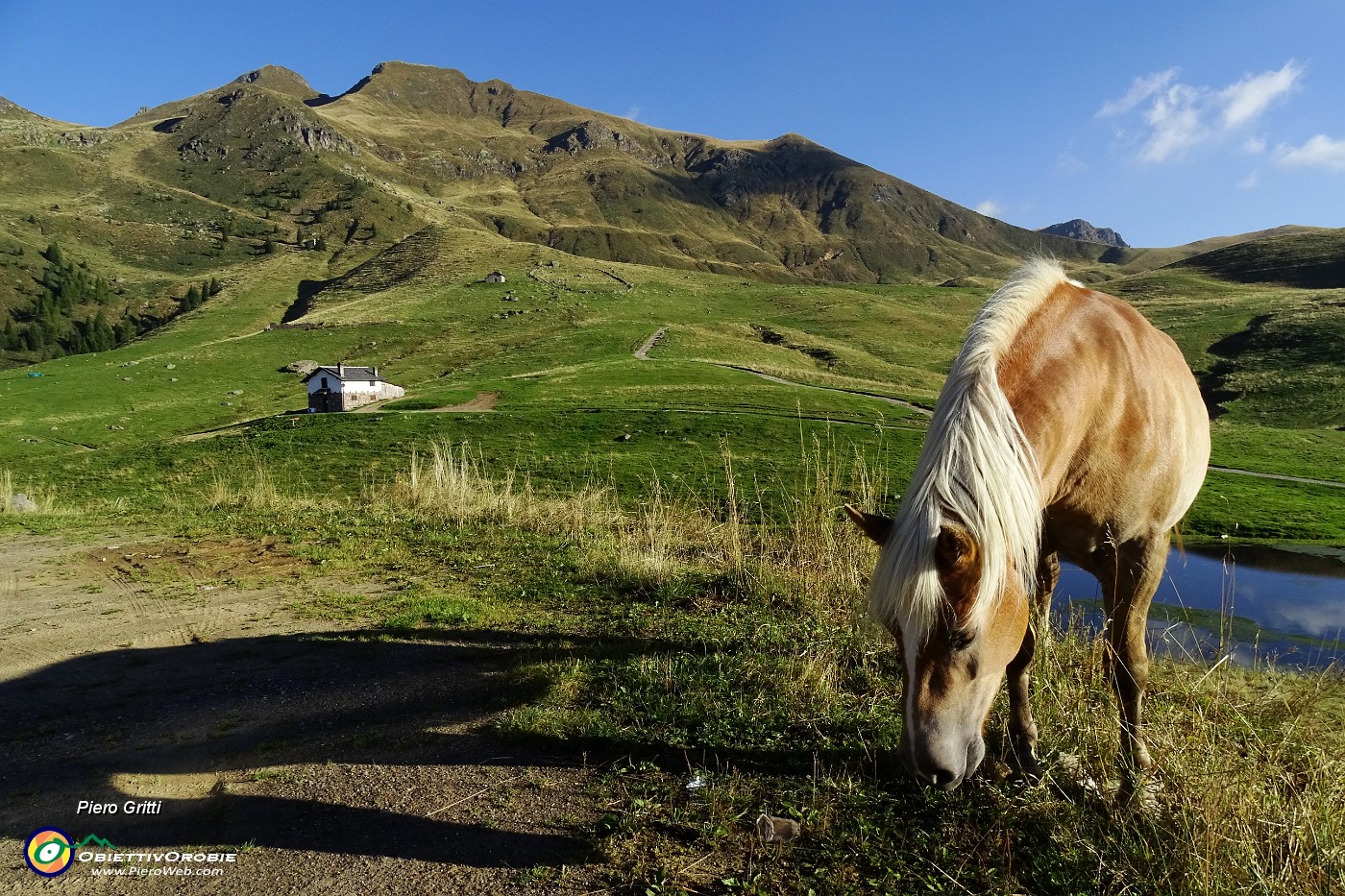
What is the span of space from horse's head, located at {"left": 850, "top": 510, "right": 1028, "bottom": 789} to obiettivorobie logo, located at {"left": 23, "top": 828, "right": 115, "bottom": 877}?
3958 mm

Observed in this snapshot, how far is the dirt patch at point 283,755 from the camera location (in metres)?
3.15

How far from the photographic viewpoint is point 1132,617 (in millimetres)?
3615

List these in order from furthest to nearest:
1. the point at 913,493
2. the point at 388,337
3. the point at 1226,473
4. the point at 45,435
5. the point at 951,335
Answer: the point at 951,335 → the point at 388,337 → the point at 45,435 → the point at 1226,473 → the point at 913,493

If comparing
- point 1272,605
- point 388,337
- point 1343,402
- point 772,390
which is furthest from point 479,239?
point 1272,605

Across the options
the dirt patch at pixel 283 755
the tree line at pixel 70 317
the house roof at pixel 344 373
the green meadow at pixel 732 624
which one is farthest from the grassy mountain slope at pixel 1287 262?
the tree line at pixel 70 317

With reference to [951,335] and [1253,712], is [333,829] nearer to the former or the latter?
[1253,712]

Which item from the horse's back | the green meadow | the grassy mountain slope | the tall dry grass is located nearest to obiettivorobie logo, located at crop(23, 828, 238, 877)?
the green meadow

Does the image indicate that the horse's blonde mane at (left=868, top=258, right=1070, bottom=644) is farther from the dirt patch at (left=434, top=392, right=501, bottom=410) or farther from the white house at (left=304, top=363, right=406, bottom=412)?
the white house at (left=304, top=363, right=406, bottom=412)

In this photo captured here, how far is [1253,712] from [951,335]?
68.8 m

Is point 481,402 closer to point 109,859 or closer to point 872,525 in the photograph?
point 109,859

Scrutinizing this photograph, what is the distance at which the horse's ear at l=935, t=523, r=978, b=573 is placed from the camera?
97.7 inches

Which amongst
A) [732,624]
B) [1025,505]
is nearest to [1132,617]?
[1025,505]

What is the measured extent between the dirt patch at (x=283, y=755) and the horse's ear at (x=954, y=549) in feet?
6.80

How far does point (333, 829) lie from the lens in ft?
11.2
